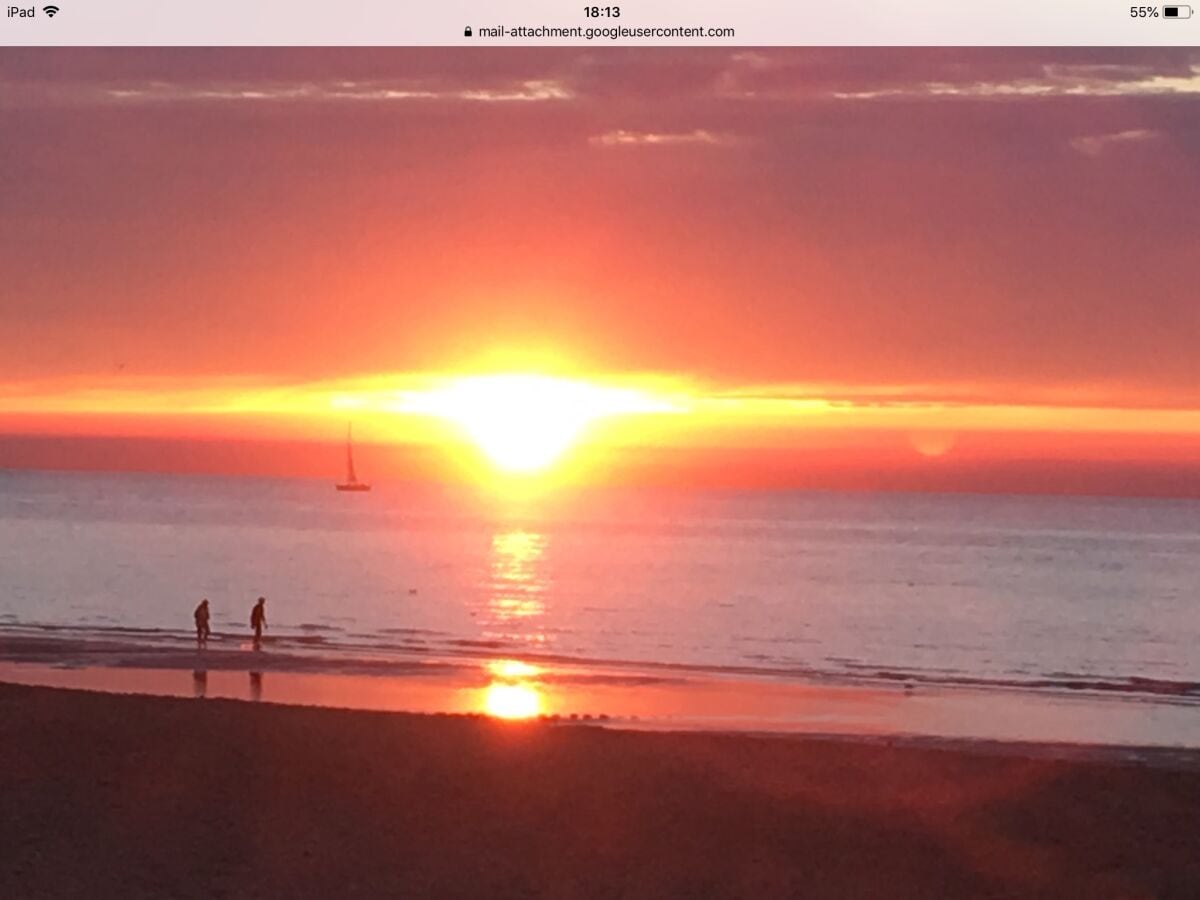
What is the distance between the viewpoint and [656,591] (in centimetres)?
5453

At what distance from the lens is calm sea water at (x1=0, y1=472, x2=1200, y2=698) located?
34188 millimetres

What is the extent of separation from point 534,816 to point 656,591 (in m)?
43.5

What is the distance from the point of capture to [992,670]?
104 feet

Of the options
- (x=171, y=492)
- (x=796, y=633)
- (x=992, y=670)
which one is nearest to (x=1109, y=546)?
(x=796, y=633)

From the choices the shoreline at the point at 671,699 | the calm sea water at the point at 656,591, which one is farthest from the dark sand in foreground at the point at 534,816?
the calm sea water at the point at 656,591

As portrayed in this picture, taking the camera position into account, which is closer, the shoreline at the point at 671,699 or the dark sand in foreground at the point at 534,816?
the dark sand in foreground at the point at 534,816

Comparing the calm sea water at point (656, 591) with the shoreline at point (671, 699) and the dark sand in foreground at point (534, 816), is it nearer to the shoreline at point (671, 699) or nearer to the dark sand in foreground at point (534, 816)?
the shoreline at point (671, 699)

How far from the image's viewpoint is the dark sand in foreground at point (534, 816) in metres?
9.59

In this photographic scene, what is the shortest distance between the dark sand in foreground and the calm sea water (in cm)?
1335

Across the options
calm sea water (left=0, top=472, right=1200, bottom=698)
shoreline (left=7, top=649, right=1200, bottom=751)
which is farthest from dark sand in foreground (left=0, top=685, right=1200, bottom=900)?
calm sea water (left=0, top=472, right=1200, bottom=698)

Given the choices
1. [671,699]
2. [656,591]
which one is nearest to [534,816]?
[671,699]

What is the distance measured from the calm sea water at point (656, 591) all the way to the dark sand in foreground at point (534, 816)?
43.8 feet

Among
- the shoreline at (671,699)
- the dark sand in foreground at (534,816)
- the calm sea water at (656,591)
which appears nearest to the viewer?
the dark sand in foreground at (534,816)
